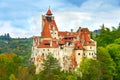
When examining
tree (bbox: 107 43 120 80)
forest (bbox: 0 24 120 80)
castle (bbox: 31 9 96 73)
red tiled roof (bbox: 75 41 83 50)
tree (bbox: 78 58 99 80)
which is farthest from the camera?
red tiled roof (bbox: 75 41 83 50)

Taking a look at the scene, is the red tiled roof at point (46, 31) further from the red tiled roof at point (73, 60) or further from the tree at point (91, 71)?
the tree at point (91, 71)

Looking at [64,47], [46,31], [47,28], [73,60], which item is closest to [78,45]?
[64,47]

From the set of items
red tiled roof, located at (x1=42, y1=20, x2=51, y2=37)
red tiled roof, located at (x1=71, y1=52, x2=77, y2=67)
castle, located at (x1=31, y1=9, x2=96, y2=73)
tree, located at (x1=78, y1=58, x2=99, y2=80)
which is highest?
red tiled roof, located at (x1=42, y1=20, x2=51, y2=37)

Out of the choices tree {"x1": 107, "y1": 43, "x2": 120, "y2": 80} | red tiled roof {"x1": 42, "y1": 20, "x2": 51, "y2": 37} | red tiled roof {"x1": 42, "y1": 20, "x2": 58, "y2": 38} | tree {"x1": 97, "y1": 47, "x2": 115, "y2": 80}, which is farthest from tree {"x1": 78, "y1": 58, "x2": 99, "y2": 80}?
red tiled roof {"x1": 42, "y1": 20, "x2": 58, "y2": 38}

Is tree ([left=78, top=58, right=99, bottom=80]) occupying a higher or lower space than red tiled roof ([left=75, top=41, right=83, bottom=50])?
lower

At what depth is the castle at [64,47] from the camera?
81.5 meters

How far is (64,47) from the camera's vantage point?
82938 millimetres

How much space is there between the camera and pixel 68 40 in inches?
3307

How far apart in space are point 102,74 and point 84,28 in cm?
1692

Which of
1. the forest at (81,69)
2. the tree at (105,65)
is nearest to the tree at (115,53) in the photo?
the forest at (81,69)

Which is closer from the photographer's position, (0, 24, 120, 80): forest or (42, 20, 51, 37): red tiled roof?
(0, 24, 120, 80): forest

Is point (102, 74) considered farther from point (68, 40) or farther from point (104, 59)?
point (68, 40)

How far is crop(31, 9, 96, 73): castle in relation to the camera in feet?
267

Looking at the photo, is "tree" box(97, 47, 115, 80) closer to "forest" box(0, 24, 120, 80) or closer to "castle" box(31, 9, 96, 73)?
"forest" box(0, 24, 120, 80)
